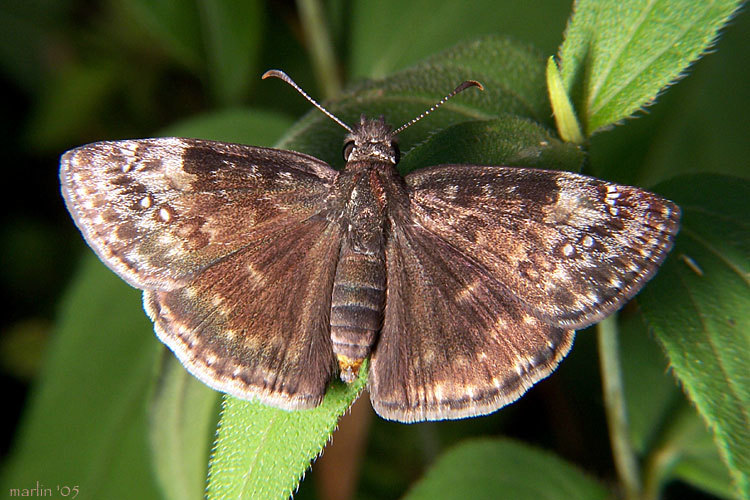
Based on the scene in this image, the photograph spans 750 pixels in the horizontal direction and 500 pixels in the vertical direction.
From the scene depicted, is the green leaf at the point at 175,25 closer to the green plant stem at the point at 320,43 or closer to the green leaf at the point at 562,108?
the green plant stem at the point at 320,43

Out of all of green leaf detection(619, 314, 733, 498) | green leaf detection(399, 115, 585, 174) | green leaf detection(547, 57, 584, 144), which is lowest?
green leaf detection(619, 314, 733, 498)

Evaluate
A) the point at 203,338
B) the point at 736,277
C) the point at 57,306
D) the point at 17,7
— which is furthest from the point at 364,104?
the point at 17,7

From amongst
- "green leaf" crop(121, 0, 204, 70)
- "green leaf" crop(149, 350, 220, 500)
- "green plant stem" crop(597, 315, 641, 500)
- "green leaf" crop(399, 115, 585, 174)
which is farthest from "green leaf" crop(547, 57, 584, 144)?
"green leaf" crop(121, 0, 204, 70)

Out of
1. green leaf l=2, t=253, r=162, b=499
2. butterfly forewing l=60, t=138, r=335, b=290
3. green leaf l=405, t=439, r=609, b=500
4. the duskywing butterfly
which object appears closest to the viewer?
the duskywing butterfly

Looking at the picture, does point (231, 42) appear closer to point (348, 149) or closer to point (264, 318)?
point (348, 149)

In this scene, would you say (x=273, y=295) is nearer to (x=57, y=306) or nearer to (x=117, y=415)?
(x=117, y=415)

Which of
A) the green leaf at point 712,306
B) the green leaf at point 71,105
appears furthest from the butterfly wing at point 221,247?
the green leaf at point 71,105

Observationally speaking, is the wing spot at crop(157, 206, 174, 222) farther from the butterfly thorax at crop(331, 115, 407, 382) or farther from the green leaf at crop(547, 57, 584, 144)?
the green leaf at crop(547, 57, 584, 144)
